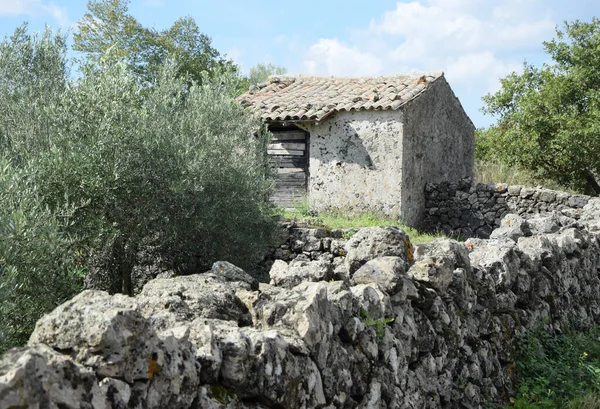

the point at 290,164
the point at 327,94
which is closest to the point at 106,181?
the point at 290,164

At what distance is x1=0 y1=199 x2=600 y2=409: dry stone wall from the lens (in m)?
2.81

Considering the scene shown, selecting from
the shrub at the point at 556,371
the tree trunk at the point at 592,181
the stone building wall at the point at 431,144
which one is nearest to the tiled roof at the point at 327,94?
the stone building wall at the point at 431,144

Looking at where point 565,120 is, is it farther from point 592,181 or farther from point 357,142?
point 357,142

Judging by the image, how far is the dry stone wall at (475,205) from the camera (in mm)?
19859

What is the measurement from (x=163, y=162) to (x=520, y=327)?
489 centimetres

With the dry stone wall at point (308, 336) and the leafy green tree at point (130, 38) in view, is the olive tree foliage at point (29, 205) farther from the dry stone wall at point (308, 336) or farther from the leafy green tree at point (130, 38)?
the leafy green tree at point (130, 38)

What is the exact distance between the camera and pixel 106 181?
743cm

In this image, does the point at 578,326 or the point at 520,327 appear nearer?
the point at 520,327

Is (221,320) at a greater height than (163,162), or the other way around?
(163,162)

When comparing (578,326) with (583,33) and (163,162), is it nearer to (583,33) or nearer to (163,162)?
(163,162)

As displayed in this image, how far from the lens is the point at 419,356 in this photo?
218 inches

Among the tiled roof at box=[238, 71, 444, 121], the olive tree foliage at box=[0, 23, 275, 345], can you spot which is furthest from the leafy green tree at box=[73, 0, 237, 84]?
the olive tree foliage at box=[0, 23, 275, 345]

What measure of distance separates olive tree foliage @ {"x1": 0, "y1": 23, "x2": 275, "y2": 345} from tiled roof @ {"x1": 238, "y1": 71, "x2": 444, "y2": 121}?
26.9ft

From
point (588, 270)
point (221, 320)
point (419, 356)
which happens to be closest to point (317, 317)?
point (221, 320)
